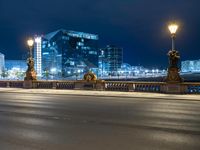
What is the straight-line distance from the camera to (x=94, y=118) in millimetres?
13023

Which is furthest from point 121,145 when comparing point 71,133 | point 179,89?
point 179,89

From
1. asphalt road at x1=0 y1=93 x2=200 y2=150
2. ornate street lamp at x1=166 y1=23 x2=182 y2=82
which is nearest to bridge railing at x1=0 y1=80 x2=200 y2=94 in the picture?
ornate street lamp at x1=166 y1=23 x2=182 y2=82

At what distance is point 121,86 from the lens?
3048 centimetres

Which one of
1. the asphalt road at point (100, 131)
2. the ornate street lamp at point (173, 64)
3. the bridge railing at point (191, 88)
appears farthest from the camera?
the ornate street lamp at point (173, 64)

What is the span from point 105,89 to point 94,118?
60.5 feet

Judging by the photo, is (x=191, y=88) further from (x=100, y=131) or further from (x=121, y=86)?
(x=100, y=131)

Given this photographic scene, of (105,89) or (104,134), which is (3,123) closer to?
(104,134)

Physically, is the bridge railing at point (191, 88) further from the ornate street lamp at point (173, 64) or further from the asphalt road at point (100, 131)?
the asphalt road at point (100, 131)

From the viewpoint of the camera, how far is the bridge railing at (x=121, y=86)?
25.7m

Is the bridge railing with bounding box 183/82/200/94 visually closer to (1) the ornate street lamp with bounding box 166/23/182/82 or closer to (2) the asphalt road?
(1) the ornate street lamp with bounding box 166/23/182/82

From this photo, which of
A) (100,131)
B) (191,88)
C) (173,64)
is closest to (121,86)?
(173,64)

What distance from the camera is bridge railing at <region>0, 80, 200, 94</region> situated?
2573cm

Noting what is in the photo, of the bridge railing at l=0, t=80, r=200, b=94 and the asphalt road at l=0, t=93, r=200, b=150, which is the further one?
the bridge railing at l=0, t=80, r=200, b=94

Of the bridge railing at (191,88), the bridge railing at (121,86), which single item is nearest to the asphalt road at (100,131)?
the bridge railing at (191,88)
